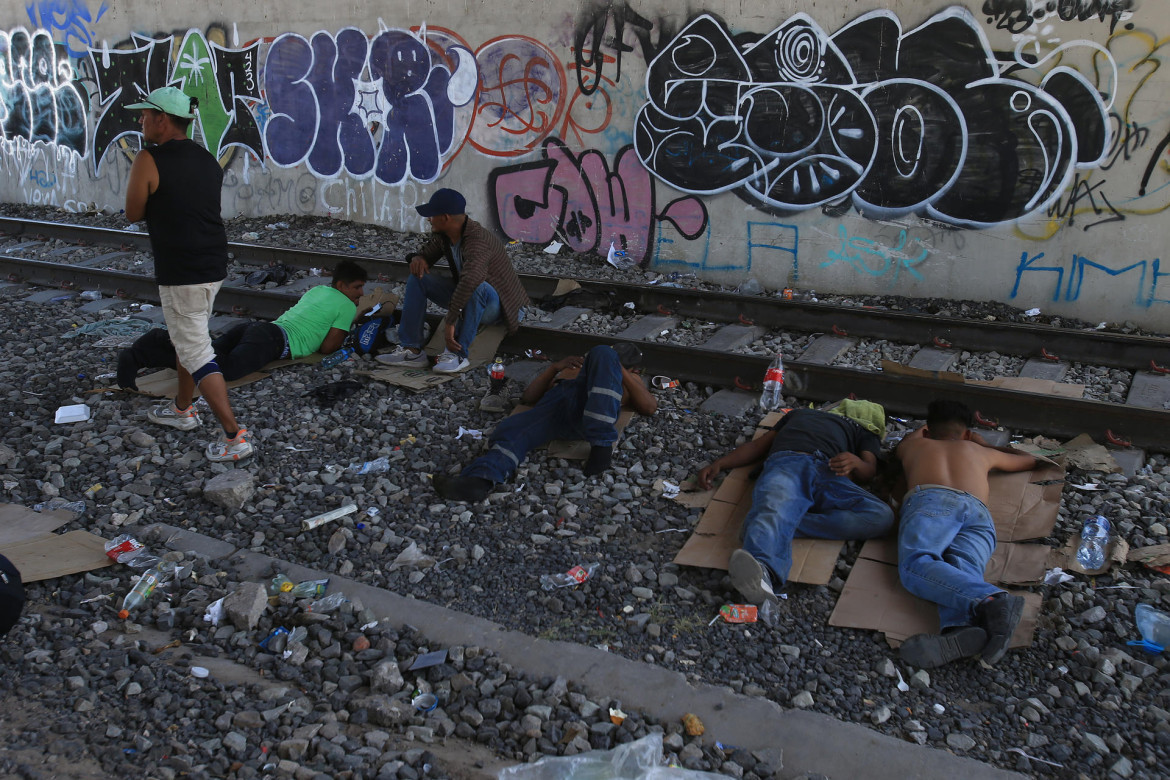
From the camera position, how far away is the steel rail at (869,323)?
6.75m

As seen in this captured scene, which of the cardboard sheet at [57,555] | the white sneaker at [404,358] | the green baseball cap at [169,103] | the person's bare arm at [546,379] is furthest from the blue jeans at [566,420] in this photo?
the green baseball cap at [169,103]

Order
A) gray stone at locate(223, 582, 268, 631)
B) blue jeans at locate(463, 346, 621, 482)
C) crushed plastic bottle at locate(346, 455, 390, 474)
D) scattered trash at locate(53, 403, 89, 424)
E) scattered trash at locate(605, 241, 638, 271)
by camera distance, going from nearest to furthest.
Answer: gray stone at locate(223, 582, 268, 631) < blue jeans at locate(463, 346, 621, 482) < crushed plastic bottle at locate(346, 455, 390, 474) < scattered trash at locate(53, 403, 89, 424) < scattered trash at locate(605, 241, 638, 271)

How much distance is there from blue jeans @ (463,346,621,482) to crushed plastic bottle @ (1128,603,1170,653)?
2.69m

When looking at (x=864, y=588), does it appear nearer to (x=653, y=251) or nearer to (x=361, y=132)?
(x=653, y=251)

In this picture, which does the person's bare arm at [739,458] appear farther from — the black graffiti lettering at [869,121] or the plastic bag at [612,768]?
the black graffiti lettering at [869,121]

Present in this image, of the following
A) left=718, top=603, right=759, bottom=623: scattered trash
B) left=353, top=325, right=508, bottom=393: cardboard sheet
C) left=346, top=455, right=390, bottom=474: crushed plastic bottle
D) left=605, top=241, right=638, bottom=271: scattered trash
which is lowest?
left=346, top=455, right=390, bottom=474: crushed plastic bottle

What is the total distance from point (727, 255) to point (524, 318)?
8.44ft

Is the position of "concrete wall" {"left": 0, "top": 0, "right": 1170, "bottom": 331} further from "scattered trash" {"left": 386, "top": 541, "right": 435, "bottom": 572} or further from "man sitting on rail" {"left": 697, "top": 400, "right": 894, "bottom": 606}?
"scattered trash" {"left": 386, "top": 541, "right": 435, "bottom": 572}

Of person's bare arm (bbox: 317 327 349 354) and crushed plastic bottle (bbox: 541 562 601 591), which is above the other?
person's bare arm (bbox: 317 327 349 354)

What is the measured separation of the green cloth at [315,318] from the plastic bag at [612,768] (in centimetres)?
476

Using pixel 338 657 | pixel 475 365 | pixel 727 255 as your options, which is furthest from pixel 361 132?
pixel 338 657

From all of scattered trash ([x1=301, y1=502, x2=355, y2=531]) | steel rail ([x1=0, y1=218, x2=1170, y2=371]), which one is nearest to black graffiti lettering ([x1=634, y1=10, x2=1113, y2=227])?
steel rail ([x1=0, y1=218, x2=1170, y2=371])

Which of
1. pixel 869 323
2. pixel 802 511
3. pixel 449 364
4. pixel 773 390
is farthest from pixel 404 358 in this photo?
pixel 869 323

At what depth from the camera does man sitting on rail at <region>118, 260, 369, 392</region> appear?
6418 millimetres
